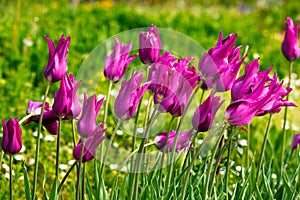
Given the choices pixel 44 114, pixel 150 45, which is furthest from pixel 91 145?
pixel 150 45

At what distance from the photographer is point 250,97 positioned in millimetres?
1640

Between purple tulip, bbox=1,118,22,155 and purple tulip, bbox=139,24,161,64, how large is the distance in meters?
0.46

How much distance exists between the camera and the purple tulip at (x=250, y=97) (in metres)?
1.63

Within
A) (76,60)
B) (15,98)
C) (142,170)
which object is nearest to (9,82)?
(15,98)

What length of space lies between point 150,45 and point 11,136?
52cm

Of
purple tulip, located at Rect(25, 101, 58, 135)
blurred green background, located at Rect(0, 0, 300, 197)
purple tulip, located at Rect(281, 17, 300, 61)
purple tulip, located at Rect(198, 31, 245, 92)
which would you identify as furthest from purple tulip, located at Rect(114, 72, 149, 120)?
blurred green background, located at Rect(0, 0, 300, 197)

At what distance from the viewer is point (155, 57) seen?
1.89 m

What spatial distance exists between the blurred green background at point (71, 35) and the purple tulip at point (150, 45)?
134 centimetres

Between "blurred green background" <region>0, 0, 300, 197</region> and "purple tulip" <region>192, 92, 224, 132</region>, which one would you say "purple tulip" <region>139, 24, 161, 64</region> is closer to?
"purple tulip" <region>192, 92, 224, 132</region>

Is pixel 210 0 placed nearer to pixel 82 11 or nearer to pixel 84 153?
pixel 82 11

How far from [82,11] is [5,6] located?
940 millimetres

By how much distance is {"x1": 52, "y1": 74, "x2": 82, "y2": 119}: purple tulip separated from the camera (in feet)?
5.46

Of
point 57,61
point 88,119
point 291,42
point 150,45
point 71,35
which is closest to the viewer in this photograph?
point 88,119

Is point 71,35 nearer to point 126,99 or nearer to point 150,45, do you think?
point 150,45
